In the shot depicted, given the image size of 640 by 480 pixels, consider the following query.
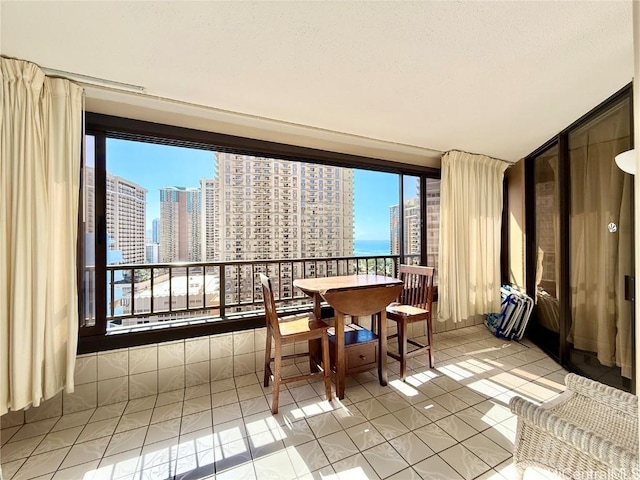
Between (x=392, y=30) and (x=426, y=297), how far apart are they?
2.19m

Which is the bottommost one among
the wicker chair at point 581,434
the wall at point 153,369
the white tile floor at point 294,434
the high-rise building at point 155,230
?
the white tile floor at point 294,434

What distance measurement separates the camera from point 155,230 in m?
2.51

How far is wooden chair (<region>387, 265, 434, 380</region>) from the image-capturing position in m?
2.39

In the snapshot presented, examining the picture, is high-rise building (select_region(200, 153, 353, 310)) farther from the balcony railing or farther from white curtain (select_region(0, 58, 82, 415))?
white curtain (select_region(0, 58, 82, 415))

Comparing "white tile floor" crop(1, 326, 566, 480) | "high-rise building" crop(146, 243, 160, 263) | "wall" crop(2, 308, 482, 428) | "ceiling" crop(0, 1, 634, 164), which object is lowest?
"white tile floor" crop(1, 326, 566, 480)

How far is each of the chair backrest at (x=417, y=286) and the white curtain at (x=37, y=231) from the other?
2699 mm

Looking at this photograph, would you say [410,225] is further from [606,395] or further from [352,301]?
[606,395]

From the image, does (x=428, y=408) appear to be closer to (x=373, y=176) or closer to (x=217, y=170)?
(x=373, y=176)

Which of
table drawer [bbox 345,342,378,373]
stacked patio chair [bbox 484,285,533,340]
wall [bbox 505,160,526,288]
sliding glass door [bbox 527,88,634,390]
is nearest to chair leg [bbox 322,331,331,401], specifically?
table drawer [bbox 345,342,378,373]

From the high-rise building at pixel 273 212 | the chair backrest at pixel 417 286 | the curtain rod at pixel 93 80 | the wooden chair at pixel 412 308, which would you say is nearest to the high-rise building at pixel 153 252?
the high-rise building at pixel 273 212

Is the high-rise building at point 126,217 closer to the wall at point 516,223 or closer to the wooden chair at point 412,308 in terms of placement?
the wooden chair at point 412,308

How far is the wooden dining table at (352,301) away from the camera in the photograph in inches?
80.7

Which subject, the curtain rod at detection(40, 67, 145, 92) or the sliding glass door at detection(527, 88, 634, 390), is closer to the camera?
the curtain rod at detection(40, 67, 145, 92)

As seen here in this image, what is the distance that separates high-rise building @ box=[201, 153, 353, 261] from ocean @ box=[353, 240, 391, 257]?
0.09 metres
